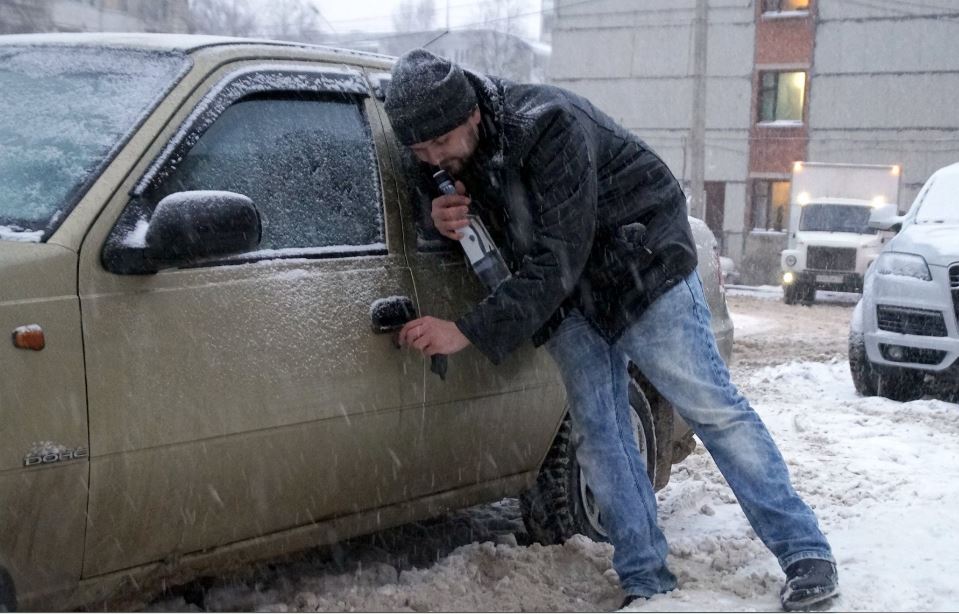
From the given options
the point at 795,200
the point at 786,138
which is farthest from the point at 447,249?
the point at 786,138

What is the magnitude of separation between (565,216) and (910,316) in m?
5.56

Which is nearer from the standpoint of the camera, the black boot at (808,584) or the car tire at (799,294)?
the black boot at (808,584)

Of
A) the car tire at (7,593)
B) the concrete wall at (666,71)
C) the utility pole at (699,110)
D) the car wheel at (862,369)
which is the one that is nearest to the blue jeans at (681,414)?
the car tire at (7,593)

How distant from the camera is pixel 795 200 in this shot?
960 inches

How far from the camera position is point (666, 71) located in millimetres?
36344

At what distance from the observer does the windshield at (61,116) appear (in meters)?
2.92

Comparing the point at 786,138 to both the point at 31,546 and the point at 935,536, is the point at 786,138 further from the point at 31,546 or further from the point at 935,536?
the point at 31,546

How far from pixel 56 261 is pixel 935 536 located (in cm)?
327

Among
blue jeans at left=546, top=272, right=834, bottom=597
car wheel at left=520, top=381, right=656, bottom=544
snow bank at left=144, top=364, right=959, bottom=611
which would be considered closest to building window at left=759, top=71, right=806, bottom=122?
snow bank at left=144, top=364, right=959, bottom=611

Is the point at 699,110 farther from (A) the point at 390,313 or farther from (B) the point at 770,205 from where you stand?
(A) the point at 390,313

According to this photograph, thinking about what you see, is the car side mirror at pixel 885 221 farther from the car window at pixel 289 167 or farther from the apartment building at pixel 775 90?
the apartment building at pixel 775 90

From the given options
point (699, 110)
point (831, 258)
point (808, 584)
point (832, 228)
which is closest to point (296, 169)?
point (808, 584)

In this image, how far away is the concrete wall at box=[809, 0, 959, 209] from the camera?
32719mm

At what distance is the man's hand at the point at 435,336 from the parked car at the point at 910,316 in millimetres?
5589
